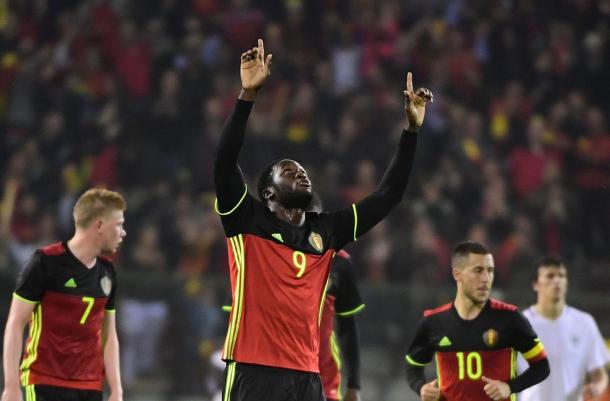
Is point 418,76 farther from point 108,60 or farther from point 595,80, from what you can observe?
point 108,60

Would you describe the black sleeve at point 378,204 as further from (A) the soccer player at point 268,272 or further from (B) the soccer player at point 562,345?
(B) the soccer player at point 562,345

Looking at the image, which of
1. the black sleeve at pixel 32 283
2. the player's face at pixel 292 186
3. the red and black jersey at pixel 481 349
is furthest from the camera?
the red and black jersey at pixel 481 349

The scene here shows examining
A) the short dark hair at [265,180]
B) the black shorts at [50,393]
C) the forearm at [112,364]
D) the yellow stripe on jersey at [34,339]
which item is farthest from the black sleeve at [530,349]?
the yellow stripe on jersey at [34,339]

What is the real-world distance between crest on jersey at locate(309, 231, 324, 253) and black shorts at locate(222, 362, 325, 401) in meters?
0.56

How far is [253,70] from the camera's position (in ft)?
15.3

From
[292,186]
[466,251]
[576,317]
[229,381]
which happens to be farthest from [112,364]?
[576,317]

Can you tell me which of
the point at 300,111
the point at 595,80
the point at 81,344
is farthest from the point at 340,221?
the point at 595,80

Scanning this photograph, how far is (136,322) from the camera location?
10.9m

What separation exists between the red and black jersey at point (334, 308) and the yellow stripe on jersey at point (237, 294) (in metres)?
2.13

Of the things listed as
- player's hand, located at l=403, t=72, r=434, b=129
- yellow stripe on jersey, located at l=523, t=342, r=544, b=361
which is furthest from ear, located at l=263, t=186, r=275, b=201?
yellow stripe on jersey, located at l=523, t=342, r=544, b=361

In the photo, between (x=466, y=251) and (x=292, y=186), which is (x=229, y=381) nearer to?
(x=292, y=186)

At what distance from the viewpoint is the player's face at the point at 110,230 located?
588 cm

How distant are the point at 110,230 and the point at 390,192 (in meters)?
1.57

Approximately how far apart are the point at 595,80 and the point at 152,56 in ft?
17.9
